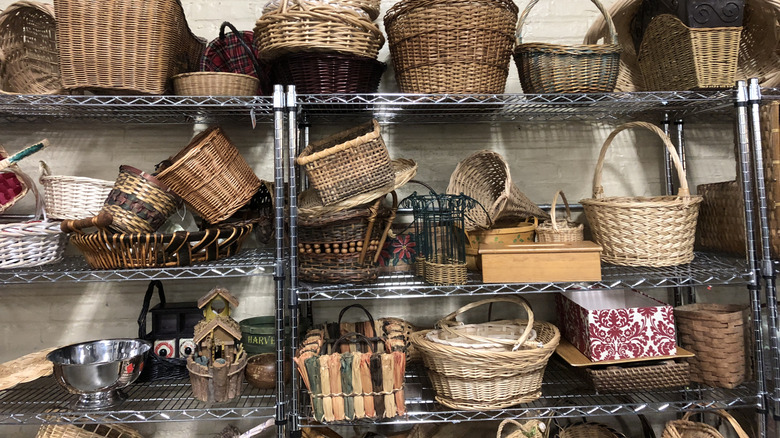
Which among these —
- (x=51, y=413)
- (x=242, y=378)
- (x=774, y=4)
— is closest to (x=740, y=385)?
(x=774, y=4)

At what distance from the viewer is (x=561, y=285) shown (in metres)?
1.64

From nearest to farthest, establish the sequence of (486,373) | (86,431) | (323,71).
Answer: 1. (486,373)
2. (323,71)
3. (86,431)

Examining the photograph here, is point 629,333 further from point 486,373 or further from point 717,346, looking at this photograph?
point 486,373

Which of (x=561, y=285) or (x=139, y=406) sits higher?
(x=561, y=285)

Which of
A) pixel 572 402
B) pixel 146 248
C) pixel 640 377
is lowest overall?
pixel 572 402

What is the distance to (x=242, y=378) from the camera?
5.48 feet

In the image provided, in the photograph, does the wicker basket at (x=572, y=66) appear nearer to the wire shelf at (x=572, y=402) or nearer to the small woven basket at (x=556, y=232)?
the small woven basket at (x=556, y=232)

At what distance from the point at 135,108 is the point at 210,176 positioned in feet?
1.72

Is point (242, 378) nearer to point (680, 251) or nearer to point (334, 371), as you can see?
point (334, 371)

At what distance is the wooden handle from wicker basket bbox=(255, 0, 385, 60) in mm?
794

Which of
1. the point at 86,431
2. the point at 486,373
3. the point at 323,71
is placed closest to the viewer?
the point at 486,373

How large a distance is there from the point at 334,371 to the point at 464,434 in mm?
851

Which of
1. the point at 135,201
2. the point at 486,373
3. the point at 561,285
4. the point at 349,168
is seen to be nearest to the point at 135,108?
the point at 135,201

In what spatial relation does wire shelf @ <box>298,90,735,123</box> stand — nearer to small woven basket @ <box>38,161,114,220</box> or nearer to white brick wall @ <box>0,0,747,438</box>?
white brick wall @ <box>0,0,747,438</box>
